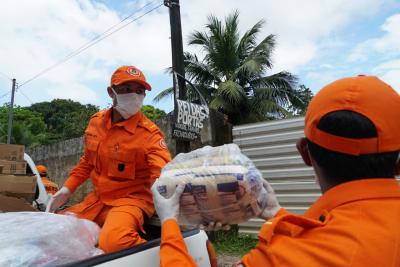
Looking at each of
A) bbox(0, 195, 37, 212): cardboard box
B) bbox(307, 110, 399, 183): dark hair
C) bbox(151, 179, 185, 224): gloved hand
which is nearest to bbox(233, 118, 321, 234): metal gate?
bbox(0, 195, 37, 212): cardboard box

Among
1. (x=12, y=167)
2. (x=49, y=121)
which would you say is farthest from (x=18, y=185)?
(x=49, y=121)

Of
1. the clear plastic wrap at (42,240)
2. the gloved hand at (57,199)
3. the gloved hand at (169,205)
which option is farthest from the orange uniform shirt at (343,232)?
the gloved hand at (57,199)

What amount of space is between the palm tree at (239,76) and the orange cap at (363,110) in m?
15.5

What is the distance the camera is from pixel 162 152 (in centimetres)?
291

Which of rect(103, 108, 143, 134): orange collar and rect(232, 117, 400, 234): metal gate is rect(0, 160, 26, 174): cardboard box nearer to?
rect(103, 108, 143, 134): orange collar

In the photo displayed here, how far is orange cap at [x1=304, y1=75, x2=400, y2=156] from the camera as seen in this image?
1.14 m

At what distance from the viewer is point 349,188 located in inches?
46.0

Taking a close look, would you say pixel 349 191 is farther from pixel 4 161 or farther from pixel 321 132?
pixel 4 161

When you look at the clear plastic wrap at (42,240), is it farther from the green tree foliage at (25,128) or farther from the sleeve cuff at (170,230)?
the green tree foliage at (25,128)

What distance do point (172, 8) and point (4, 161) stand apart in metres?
4.63

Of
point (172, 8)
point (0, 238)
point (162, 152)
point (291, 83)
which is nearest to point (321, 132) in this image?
point (0, 238)

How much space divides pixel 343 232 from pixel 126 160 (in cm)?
201

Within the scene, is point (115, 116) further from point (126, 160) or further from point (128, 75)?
point (126, 160)

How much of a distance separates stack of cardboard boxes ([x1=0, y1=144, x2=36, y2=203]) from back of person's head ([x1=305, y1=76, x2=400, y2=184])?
2.57 meters
